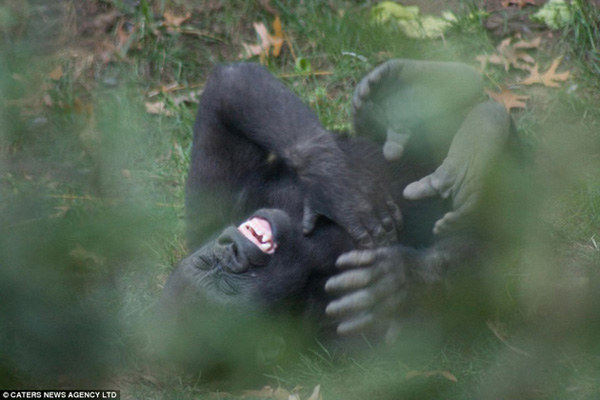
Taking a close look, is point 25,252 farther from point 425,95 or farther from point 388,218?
point 425,95

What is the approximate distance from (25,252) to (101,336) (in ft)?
0.66

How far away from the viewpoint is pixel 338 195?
11.0 ft

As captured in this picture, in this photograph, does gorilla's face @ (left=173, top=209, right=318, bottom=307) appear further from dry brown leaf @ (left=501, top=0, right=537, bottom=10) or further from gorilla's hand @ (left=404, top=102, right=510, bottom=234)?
dry brown leaf @ (left=501, top=0, right=537, bottom=10)

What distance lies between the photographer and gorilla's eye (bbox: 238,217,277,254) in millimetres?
3506

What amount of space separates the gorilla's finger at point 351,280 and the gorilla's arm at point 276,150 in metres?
0.35

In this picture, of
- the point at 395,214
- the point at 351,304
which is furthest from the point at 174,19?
the point at 351,304

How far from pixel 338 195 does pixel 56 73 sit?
1815 mm

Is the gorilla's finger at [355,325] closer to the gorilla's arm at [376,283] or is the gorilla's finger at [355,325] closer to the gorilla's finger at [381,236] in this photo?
the gorilla's arm at [376,283]

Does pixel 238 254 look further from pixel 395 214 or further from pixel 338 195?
pixel 395 214

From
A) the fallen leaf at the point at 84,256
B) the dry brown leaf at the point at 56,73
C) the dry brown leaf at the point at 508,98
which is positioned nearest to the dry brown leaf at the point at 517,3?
the dry brown leaf at the point at 508,98

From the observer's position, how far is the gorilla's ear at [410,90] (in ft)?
11.0

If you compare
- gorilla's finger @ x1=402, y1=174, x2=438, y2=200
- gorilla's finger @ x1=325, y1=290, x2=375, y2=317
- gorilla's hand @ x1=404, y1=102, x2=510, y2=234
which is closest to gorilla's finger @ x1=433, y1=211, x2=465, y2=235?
gorilla's hand @ x1=404, y1=102, x2=510, y2=234

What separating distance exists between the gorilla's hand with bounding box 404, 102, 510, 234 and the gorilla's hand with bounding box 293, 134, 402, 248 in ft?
0.73

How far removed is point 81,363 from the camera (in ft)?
4.67
